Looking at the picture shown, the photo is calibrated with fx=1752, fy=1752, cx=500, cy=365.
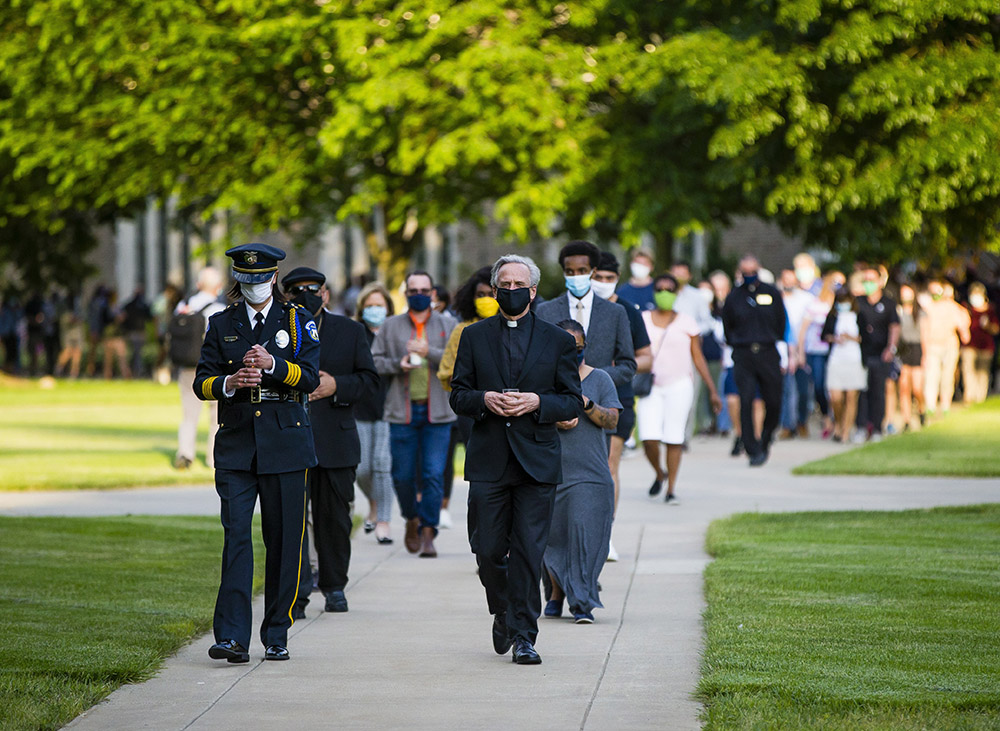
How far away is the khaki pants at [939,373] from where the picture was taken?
24.1 meters

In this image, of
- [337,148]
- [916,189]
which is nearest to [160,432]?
[337,148]

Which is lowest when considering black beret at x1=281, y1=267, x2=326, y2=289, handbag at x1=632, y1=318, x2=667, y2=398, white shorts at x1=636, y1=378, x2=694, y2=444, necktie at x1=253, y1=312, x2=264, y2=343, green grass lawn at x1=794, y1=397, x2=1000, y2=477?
green grass lawn at x1=794, y1=397, x2=1000, y2=477

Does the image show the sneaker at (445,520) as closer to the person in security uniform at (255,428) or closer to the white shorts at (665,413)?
the white shorts at (665,413)

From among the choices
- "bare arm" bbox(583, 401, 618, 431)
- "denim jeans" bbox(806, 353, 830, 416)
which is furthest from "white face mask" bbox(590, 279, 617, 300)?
"denim jeans" bbox(806, 353, 830, 416)

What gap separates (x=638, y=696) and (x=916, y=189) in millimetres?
18780

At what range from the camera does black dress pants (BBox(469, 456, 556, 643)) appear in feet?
25.4

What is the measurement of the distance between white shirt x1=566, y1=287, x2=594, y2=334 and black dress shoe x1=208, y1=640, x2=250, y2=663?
2.92m

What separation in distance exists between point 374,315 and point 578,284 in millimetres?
3112

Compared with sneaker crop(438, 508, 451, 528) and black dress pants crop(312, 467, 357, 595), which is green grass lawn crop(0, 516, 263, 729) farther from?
sneaker crop(438, 508, 451, 528)

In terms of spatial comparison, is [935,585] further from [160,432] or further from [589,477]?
[160,432]

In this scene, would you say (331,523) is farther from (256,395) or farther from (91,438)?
(91,438)

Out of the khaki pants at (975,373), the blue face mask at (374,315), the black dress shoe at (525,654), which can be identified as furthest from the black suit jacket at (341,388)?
the khaki pants at (975,373)

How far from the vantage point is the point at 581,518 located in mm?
8859

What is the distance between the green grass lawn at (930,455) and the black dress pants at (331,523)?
8428mm
